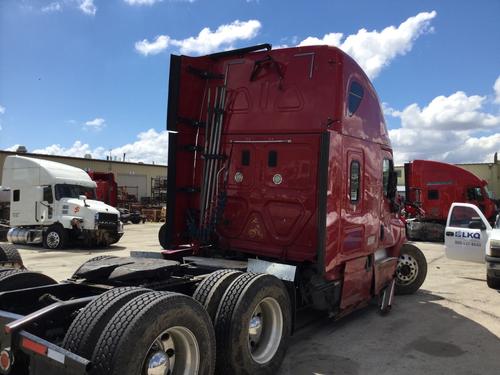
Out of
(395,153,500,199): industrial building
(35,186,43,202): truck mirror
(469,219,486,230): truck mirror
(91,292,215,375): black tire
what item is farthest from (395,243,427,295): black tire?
(395,153,500,199): industrial building

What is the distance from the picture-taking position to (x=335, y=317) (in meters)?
5.46

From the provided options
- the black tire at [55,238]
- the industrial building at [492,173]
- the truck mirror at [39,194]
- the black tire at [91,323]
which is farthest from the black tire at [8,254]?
the industrial building at [492,173]

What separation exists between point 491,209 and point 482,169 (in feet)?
109

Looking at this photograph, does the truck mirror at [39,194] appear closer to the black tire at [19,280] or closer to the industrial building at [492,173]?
the black tire at [19,280]

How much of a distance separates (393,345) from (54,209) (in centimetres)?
1366

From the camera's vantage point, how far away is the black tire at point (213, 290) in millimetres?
3895

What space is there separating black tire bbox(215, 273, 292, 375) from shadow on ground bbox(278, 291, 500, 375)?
41cm

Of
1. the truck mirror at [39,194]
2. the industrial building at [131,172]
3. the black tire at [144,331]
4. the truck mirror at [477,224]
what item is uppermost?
the industrial building at [131,172]

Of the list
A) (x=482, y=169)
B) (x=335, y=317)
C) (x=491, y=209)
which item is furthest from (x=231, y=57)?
(x=482, y=169)

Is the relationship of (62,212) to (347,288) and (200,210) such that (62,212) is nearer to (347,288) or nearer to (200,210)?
(200,210)

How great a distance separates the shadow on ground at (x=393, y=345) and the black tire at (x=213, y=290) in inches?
44.6

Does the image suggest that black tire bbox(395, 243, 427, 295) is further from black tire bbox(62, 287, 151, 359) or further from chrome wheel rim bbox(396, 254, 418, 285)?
black tire bbox(62, 287, 151, 359)

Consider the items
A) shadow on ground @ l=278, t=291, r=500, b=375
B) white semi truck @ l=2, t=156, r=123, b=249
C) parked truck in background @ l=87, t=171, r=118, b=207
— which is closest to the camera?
shadow on ground @ l=278, t=291, r=500, b=375

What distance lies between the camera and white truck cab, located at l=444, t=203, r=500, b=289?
930 cm
